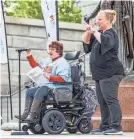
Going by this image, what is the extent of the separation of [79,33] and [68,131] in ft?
42.2

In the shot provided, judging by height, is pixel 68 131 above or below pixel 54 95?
below

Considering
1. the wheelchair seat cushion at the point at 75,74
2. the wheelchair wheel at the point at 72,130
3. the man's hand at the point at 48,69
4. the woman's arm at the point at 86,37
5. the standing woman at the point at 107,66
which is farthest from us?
the wheelchair wheel at the point at 72,130

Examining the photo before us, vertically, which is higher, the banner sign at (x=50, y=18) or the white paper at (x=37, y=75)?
the banner sign at (x=50, y=18)

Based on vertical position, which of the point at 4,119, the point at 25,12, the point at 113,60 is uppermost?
the point at 25,12

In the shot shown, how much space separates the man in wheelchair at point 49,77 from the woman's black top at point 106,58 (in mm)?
589

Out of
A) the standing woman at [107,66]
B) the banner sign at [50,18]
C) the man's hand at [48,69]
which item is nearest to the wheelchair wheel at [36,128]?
the man's hand at [48,69]

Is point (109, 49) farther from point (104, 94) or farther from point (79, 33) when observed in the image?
point (79, 33)

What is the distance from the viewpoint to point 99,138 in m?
7.45

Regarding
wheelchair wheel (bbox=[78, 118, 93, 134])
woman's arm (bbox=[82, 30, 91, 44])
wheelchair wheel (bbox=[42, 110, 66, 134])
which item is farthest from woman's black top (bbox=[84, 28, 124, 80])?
wheelchair wheel (bbox=[78, 118, 93, 134])

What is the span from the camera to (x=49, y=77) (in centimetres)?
879

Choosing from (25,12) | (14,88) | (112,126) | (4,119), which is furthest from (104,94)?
(25,12)

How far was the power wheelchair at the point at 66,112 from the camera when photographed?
8836mm

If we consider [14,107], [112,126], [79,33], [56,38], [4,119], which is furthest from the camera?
[79,33]

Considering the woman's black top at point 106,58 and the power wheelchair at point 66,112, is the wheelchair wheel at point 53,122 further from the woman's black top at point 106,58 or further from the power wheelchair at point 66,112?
the woman's black top at point 106,58
